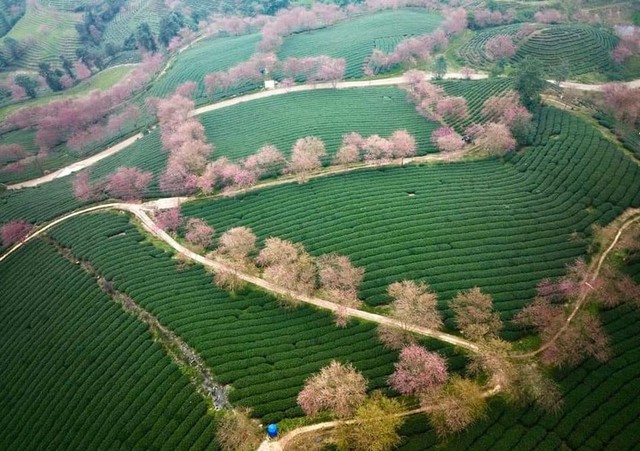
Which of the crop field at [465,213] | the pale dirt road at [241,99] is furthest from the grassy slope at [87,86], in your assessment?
the crop field at [465,213]

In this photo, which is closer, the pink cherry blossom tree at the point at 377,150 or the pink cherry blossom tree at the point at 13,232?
the pink cherry blossom tree at the point at 13,232

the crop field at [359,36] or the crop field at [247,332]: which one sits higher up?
the crop field at [359,36]

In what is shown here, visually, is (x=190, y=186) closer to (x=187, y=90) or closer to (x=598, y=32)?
(x=187, y=90)

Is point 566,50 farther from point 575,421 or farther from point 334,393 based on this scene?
point 334,393

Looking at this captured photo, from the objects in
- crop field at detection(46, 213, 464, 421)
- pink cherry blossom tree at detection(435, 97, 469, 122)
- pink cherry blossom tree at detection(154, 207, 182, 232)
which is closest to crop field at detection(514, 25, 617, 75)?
pink cherry blossom tree at detection(435, 97, 469, 122)

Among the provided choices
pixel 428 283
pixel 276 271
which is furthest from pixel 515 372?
pixel 276 271

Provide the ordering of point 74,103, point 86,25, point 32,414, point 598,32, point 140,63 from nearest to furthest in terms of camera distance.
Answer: point 32,414 → point 598,32 → point 74,103 → point 140,63 → point 86,25

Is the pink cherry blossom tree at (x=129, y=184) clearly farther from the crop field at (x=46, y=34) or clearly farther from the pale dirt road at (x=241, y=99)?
the crop field at (x=46, y=34)
